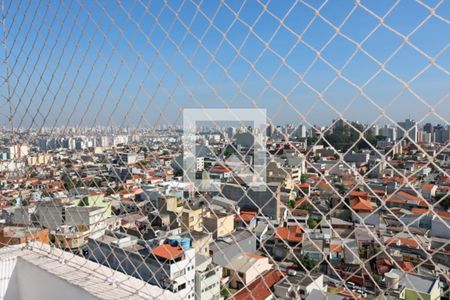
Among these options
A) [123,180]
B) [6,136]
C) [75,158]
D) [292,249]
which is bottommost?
[292,249]

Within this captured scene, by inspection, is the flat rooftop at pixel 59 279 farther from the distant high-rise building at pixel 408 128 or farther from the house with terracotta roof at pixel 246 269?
the distant high-rise building at pixel 408 128

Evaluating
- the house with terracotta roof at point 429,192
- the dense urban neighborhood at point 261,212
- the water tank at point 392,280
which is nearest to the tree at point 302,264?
the dense urban neighborhood at point 261,212

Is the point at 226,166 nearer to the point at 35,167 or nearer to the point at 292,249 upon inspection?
the point at 292,249

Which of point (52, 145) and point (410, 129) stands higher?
point (52, 145)

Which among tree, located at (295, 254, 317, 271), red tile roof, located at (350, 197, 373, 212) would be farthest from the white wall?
red tile roof, located at (350, 197, 373, 212)

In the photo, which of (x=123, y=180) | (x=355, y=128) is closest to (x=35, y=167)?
(x=123, y=180)

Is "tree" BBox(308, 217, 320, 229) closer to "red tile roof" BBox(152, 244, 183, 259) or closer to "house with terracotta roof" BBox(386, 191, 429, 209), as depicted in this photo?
"house with terracotta roof" BBox(386, 191, 429, 209)

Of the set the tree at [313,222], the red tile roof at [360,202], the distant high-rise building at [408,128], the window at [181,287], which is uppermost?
the distant high-rise building at [408,128]

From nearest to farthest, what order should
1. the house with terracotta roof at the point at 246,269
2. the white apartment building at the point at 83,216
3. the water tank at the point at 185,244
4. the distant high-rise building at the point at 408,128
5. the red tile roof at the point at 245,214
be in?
the distant high-rise building at the point at 408,128
the house with terracotta roof at the point at 246,269
the red tile roof at the point at 245,214
the water tank at the point at 185,244
the white apartment building at the point at 83,216

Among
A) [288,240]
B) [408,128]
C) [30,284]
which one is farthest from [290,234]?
[30,284]
